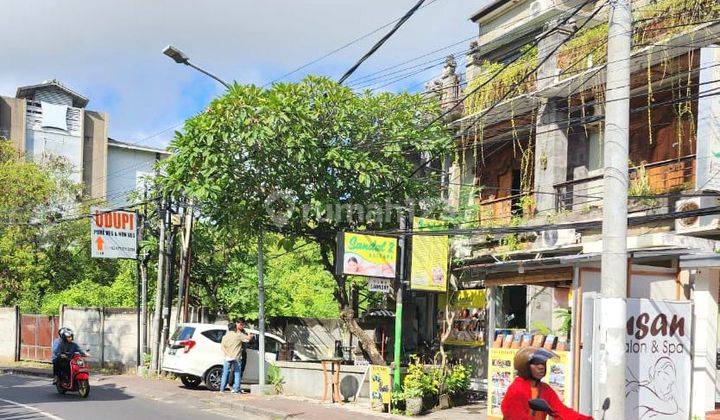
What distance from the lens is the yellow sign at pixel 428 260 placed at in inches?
586

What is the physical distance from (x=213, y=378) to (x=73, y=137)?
3690 cm

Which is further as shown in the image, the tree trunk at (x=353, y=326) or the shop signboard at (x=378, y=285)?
the tree trunk at (x=353, y=326)

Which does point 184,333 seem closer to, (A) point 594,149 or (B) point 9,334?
(A) point 594,149

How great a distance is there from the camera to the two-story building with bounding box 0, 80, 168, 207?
48.2 metres

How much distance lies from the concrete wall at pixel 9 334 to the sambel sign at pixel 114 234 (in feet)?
32.5

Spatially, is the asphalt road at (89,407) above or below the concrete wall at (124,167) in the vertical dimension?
below

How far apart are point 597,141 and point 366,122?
209 inches

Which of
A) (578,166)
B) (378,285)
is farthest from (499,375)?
(578,166)

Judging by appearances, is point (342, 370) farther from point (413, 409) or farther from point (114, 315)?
point (114, 315)

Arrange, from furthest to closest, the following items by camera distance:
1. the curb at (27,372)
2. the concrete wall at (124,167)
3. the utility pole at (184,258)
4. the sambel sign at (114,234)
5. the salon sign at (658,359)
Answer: the concrete wall at (124,167) < the curb at (27,372) < the sambel sign at (114,234) < the utility pole at (184,258) < the salon sign at (658,359)

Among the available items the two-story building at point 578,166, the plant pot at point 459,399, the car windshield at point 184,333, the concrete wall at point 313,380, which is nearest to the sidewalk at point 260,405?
the plant pot at point 459,399

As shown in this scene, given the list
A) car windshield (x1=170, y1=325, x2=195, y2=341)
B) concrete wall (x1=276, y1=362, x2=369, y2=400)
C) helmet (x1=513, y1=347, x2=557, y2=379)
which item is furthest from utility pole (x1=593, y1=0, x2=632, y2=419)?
car windshield (x1=170, y1=325, x2=195, y2=341)

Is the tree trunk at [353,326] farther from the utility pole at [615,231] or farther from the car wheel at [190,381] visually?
the utility pole at [615,231]

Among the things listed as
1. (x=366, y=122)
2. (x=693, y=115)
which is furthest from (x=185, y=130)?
(x=693, y=115)
